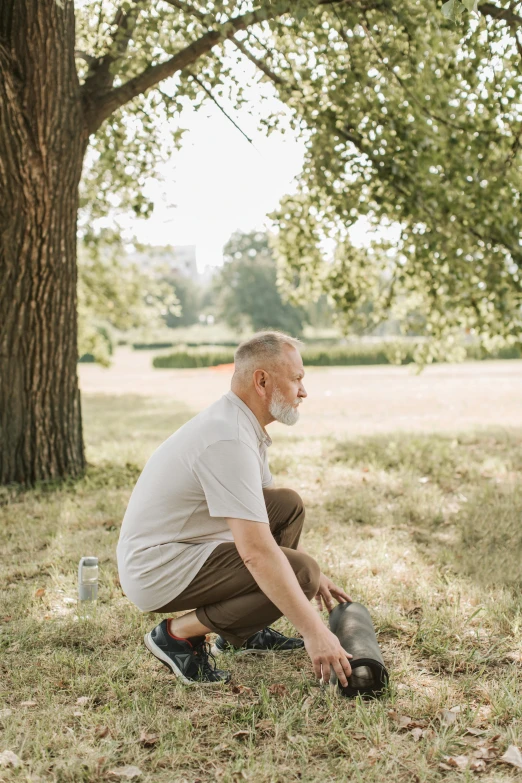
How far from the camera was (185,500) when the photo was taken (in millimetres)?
3594

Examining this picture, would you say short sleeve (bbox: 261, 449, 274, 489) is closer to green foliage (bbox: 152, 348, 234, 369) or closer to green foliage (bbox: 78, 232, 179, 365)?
green foliage (bbox: 78, 232, 179, 365)

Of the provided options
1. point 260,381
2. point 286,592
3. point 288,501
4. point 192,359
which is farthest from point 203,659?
point 192,359

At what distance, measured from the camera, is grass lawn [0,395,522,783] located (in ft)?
9.93

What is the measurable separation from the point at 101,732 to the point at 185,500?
3.51 ft

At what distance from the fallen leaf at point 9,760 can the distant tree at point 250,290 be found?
234ft

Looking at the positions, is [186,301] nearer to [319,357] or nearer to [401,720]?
[319,357]

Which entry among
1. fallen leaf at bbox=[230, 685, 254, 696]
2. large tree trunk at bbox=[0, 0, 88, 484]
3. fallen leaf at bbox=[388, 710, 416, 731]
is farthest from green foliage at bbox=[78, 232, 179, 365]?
fallen leaf at bbox=[388, 710, 416, 731]

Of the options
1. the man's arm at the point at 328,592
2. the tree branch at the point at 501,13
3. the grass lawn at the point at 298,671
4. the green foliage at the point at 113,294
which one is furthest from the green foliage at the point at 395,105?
the green foliage at the point at 113,294

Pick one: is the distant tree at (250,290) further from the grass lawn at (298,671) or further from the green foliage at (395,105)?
the grass lawn at (298,671)

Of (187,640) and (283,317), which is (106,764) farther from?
(283,317)

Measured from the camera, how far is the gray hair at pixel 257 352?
3.61m

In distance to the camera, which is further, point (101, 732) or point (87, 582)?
point (87, 582)

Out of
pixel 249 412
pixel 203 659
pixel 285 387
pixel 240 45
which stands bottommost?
pixel 203 659

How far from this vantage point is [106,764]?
118 inches
